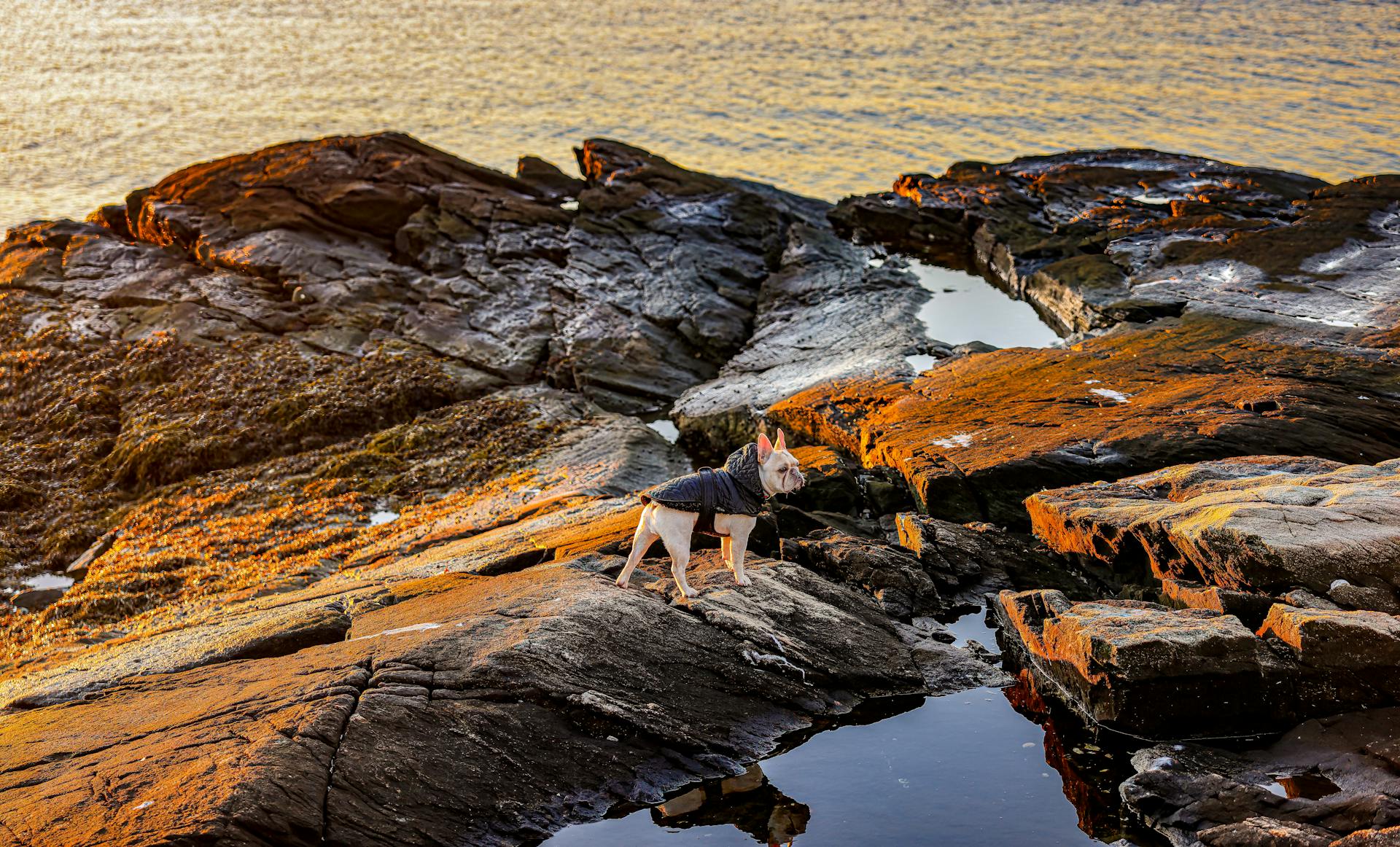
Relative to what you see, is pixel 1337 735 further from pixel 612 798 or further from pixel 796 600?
pixel 612 798

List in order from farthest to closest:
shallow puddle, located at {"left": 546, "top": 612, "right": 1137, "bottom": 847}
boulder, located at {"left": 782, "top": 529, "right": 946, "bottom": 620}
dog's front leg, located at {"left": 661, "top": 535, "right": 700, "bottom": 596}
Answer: boulder, located at {"left": 782, "top": 529, "right": 946, "bottom": 620} < dog's front leg, located at {"left": 661, "top": 535, "right": 700, "bottom": 596} < shallow puddle, located at {"left": 546, "top": 612, "right": 1137, "bottom": 847}

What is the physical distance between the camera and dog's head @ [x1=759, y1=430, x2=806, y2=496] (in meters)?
13.2

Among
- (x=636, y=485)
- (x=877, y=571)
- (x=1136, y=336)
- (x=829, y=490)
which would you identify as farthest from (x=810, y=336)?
(x=877, y=571)

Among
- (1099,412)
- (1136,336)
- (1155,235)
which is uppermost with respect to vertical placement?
(1155,235)

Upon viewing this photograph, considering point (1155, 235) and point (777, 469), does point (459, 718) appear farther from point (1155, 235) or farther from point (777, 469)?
point (1155, 235)

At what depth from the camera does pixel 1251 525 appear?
13.6 m

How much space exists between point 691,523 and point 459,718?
11.9ft

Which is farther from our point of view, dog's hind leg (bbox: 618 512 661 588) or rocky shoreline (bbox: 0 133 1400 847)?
dog's hind leg (bbox: 618 512 661 588)

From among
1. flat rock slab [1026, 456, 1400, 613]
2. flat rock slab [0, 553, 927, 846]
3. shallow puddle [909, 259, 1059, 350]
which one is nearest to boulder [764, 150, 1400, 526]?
shallow puddle [909, 259, 1059, 350]

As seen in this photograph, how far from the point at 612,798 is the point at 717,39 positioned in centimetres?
8021

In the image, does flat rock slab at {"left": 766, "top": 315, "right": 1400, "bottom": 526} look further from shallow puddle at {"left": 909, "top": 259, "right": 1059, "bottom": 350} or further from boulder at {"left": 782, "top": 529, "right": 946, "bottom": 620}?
shallow puddle at {"left": 909, "top": 259, "right": 1059, "bottom": 350}

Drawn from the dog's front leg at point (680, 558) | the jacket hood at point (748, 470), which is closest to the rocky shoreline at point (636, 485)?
the dog's front leg at point (680, 558)

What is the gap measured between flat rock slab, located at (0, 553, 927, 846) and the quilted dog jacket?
4.40ft

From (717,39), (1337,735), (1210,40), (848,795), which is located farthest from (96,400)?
(1210,40)
